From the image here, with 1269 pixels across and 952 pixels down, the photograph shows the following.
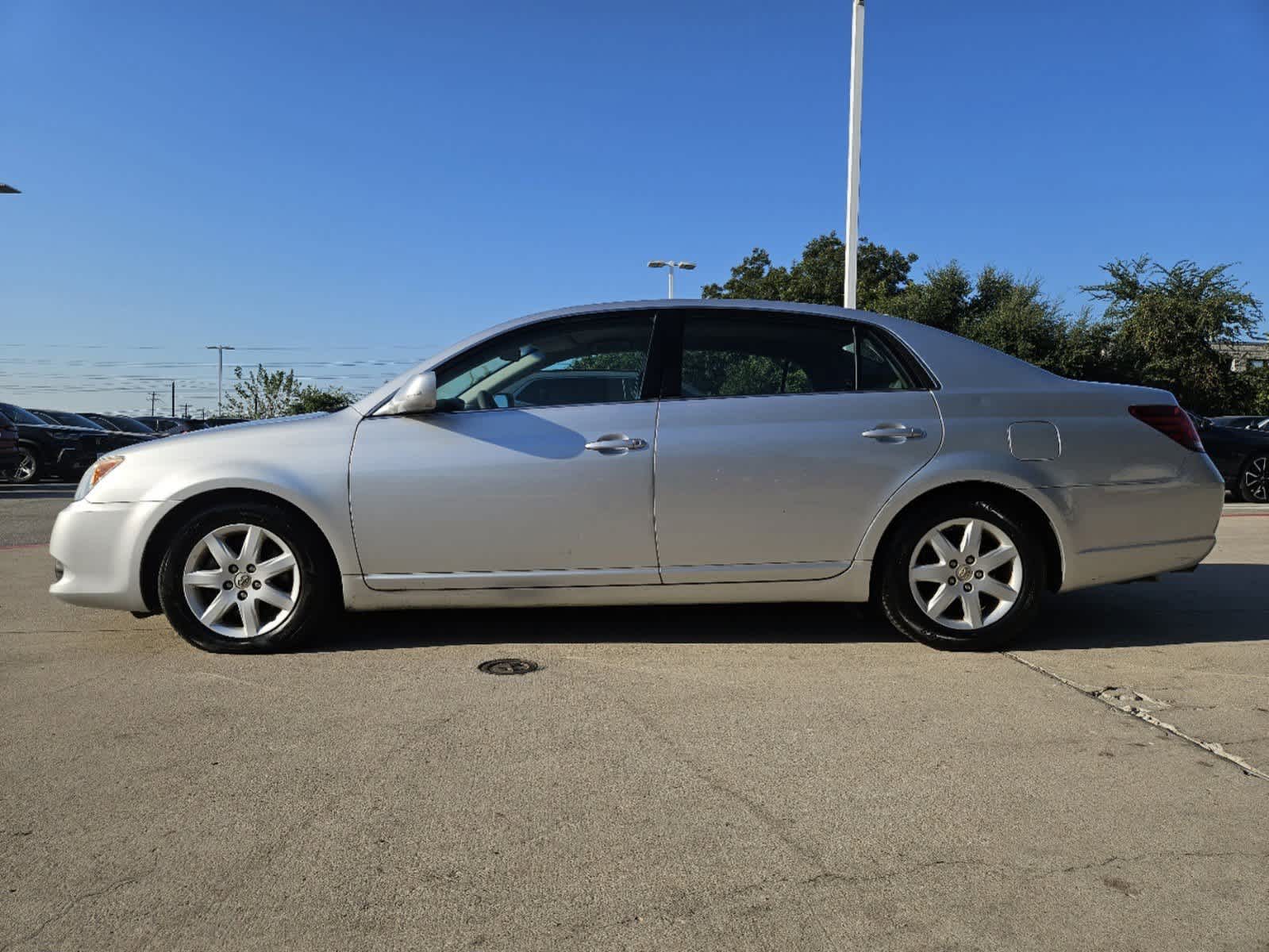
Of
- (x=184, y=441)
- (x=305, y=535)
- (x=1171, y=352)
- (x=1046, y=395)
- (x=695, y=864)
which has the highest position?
(x=1171, y=352)

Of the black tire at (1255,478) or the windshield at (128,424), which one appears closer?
the black tire at (1255,478)

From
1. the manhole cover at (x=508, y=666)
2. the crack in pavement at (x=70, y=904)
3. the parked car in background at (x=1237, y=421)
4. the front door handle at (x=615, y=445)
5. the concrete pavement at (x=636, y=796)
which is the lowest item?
the crack in pavement at (x=70, y=904)

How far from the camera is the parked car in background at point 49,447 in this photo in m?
17.9

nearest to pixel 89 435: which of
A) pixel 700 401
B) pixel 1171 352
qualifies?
pixel 700 401

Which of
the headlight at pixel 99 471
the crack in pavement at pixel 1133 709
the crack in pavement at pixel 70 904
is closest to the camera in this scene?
the crack in pavement at pixel 70 904

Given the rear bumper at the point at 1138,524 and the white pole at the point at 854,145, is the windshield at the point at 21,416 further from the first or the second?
the rear bumper at the point at 1138,524

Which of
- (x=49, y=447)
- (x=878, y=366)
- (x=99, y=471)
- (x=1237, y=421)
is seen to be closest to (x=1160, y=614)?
(x=878, y=366)

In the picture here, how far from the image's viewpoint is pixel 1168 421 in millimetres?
4406

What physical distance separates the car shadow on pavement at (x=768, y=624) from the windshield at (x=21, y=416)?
1670 centimetres

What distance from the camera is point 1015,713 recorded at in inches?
135

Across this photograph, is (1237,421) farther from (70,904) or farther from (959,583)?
(70,904)

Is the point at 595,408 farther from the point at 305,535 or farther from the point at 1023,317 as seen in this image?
the point at 1023,317

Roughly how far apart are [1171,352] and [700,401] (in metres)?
28.3

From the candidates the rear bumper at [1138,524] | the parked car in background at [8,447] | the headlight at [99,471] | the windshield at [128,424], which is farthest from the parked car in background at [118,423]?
the rear bumper at [1138,524]
